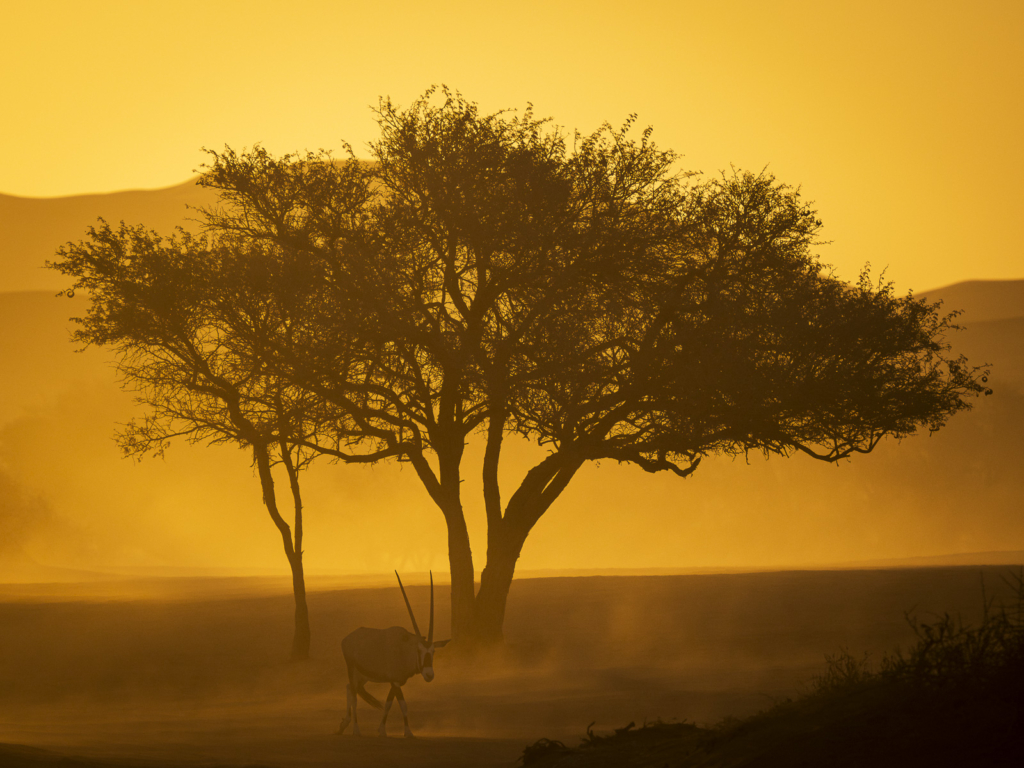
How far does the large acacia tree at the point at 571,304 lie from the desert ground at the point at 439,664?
15.6ft

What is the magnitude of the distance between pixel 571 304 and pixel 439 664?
951 centimetres

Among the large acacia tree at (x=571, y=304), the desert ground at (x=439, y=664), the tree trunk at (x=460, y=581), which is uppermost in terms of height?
the large acacia tree at (x=571, y=304)

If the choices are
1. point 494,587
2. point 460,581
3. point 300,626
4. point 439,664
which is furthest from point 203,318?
point 439,664

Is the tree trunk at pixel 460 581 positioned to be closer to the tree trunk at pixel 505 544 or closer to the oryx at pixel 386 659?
the tree trunk at pixel 505 544

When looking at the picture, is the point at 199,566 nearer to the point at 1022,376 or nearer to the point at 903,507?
the point at 903,507

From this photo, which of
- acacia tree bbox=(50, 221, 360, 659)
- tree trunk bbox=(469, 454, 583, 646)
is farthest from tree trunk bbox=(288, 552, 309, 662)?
tree trunk bbox=(469, 454, 583, 646)

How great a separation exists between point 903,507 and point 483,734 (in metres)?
87.7

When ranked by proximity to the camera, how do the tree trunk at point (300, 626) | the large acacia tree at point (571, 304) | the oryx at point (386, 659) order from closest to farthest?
the oryx at point (386, 659) → the large acacia tree at point (571, 304) → the tree trunk at point (300, 626)

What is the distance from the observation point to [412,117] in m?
26.5

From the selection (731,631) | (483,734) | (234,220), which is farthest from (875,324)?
(234,220)

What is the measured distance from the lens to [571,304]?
2531cm

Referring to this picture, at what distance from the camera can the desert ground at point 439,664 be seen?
54.7 feet

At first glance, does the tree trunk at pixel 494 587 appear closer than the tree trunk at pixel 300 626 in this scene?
Yes

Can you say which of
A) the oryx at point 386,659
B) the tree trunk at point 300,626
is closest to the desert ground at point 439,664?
the tree trunk at point 300,626
